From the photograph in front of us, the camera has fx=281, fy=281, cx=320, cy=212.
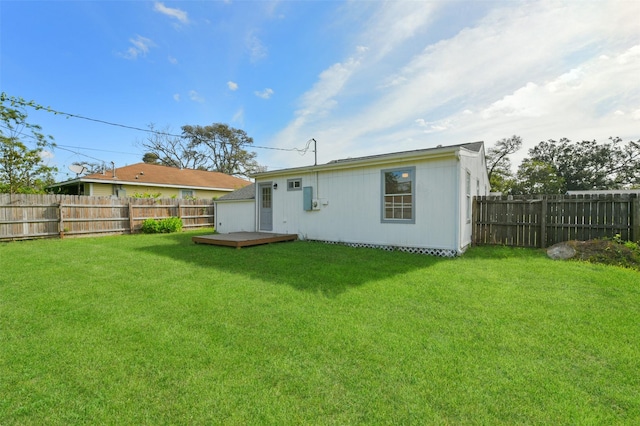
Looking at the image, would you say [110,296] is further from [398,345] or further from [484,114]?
[484,114]

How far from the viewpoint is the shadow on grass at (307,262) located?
4637 mm

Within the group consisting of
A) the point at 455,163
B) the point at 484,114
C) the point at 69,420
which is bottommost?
the point at 69,420

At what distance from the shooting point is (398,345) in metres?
2.53

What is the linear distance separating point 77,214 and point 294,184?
884 cm

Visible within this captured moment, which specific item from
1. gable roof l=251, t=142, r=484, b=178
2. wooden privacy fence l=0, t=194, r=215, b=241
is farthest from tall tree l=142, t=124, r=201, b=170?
gable roof l=251, t=142, r=484, b=178

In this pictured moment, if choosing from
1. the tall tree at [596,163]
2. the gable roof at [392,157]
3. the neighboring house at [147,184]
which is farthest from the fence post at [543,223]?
the tall tree at [596,163]

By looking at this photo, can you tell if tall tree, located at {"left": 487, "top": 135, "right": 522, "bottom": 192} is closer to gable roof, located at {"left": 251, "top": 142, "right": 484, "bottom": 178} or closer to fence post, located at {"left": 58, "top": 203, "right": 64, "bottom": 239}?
gable roof, located at {"left": 251, "top": 142, "right": 484, "bottom": 178}

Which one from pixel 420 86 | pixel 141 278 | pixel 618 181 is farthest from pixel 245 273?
pixel 618 181

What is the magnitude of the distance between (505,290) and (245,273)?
4.20m

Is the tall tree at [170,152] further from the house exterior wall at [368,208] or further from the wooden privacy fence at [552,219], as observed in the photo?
the wooden privacy fence at [552,219]

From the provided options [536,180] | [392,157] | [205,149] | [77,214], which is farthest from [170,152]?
[536,180]

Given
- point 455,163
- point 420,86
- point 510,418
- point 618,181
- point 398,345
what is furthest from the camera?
point 618,181

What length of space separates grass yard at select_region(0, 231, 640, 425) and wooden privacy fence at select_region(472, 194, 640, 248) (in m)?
2.42

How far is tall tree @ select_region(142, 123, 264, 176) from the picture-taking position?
28125mm
